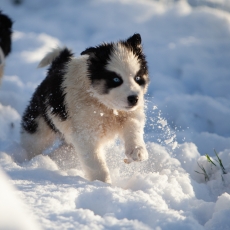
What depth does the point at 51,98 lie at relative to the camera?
3768mm

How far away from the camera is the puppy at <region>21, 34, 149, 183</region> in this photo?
3.22m

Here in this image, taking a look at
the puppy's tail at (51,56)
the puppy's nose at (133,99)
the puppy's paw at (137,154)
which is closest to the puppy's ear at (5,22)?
the puppy's tail at (51,56)

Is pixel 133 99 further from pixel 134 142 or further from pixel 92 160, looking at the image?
pixel 92 160

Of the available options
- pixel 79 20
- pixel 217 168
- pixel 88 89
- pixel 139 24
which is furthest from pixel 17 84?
pixel 217 168

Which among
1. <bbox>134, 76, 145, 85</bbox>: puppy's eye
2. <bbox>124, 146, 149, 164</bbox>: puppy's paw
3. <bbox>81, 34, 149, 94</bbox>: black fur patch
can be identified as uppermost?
<bbox>81, 34, 149, 94</bbox>: black fur patch

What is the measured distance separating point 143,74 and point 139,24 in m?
5.15

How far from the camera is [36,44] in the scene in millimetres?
7984

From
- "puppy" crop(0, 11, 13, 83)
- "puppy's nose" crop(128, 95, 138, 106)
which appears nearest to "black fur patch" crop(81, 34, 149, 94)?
"puppy's nose" crop(128, 95, 138, 106)

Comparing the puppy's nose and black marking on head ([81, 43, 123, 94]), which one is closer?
the puppy's nose

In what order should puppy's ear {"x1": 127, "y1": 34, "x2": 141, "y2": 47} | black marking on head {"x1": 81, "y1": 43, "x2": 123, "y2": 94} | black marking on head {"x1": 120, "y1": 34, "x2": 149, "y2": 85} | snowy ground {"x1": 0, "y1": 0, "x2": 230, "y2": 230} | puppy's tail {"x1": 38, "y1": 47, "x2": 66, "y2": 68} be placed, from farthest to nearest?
puppy's tail {"x1": 38, "y1": 47, "x2": 66, "y2": 68}, puppy's ear {"x1": 127, "y1": 34, "x2": 141, "y2": 47}, black marking on head {"x1": 120, "y1": 34, "x2": 149, "y2": 85}, black marking on head {"x1": 81, "y1": 43, "x2": 123, "y2": 94}, snowy ground {"x1": 0, "y1": 0, "x2": 230, "y2": 230}

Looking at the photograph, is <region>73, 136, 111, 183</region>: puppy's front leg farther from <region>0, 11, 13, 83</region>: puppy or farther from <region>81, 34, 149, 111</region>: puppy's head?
<region>0, 11, 13, 83</region>: puppy

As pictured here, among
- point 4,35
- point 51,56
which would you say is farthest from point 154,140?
point 4,35

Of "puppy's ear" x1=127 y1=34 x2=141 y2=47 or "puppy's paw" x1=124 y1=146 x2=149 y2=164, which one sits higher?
"puppy's ear" x1=127 y1=34 x2=141 y2=47

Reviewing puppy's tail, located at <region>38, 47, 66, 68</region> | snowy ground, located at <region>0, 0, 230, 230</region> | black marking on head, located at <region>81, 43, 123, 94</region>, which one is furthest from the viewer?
puppy's tail, located at <region>38, 47, 66, 68</region>
